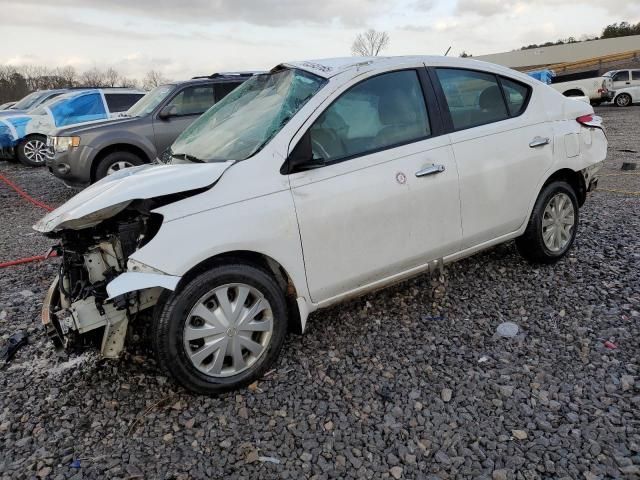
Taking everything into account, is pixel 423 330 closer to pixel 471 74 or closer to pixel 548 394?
pixel 548 394

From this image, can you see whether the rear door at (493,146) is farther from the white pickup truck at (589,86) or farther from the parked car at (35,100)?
the white pickup truck at (589,86)

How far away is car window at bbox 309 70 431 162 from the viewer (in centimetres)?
309

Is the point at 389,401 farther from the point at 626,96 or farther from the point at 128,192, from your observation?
the point at 626,96

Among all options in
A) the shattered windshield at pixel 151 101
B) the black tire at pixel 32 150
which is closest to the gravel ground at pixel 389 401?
the shattered windshield at pixel 151 101

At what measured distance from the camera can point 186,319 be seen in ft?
8.73

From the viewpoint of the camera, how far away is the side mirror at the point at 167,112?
798 cm

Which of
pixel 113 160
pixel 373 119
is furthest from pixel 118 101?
pixel 373 119

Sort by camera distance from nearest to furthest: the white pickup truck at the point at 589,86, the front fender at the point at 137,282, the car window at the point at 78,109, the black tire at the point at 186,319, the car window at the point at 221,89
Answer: the front fender at the point at 137,282 → the black tire at the point at 186,319 → the car window at the point at 221,89 → the car window at the point at 78,109 → the white pickup truck at the point at 589,86

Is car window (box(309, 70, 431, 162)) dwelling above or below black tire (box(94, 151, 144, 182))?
above

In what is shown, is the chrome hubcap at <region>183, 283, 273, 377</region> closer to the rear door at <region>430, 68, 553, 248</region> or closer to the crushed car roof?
the crushed car roof

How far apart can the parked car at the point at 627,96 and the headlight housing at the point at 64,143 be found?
979 inches

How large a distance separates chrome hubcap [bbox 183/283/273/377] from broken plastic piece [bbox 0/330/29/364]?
1548 millimetres

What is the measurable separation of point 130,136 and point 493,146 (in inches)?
236

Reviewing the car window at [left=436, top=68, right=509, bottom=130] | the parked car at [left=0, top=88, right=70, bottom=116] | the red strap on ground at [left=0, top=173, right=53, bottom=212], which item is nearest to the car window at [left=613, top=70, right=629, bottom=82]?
the parked car at [left=0, top=88, right=70, bottom=116]
